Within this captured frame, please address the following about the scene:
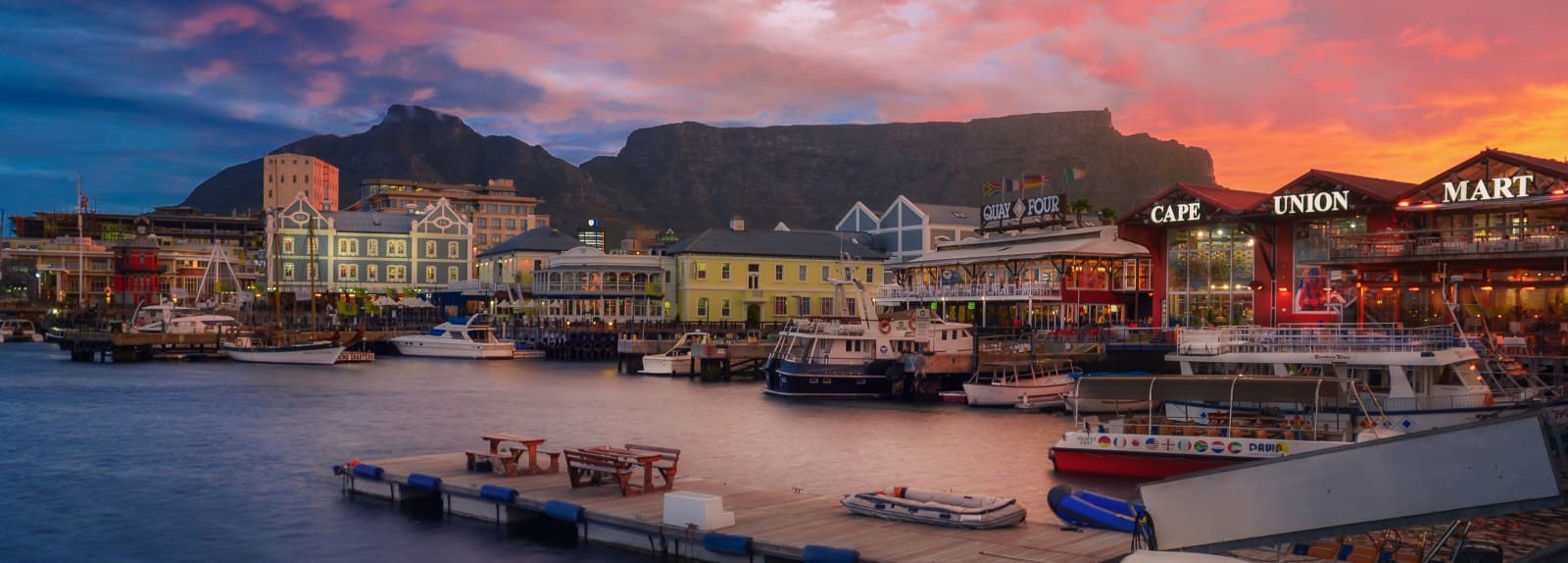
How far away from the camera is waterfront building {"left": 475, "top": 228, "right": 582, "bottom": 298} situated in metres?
105

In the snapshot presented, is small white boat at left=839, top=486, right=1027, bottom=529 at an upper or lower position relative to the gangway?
lower

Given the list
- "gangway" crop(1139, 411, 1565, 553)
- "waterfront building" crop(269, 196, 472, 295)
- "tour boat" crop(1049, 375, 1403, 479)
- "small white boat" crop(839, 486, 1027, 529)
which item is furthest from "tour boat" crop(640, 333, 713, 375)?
Result: "gangway" crop(1139, 411, 1565, 553)

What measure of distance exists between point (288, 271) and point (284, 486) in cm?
8771

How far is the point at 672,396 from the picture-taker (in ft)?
184

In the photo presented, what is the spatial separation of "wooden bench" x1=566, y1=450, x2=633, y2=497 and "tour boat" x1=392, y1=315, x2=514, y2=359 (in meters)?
65.2

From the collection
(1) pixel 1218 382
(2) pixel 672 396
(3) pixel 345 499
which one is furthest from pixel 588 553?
(2) pixel 672 396

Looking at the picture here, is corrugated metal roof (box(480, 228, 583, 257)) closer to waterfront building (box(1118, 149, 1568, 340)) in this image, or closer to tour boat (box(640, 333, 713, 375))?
tour boat (box(640, 333, 713, 375))

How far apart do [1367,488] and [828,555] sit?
24.2 ft

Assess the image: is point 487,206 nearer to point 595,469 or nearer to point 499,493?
point 499,493

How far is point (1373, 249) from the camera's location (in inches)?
1868

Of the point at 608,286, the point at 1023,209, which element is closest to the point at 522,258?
the point at 608,286

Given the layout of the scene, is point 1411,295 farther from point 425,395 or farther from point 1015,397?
point 425,395

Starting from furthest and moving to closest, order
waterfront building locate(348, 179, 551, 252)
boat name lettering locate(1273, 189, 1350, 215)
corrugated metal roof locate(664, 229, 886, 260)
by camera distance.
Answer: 1. waterfront building locate(348, 179, 551, 252)
2. corrugated metal roof locate(664, 229, 886, 260)
3. boat name lettering locate(1273, 189, 1350, 215)

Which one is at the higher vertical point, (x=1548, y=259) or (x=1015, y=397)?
(x=1548, y=259)
